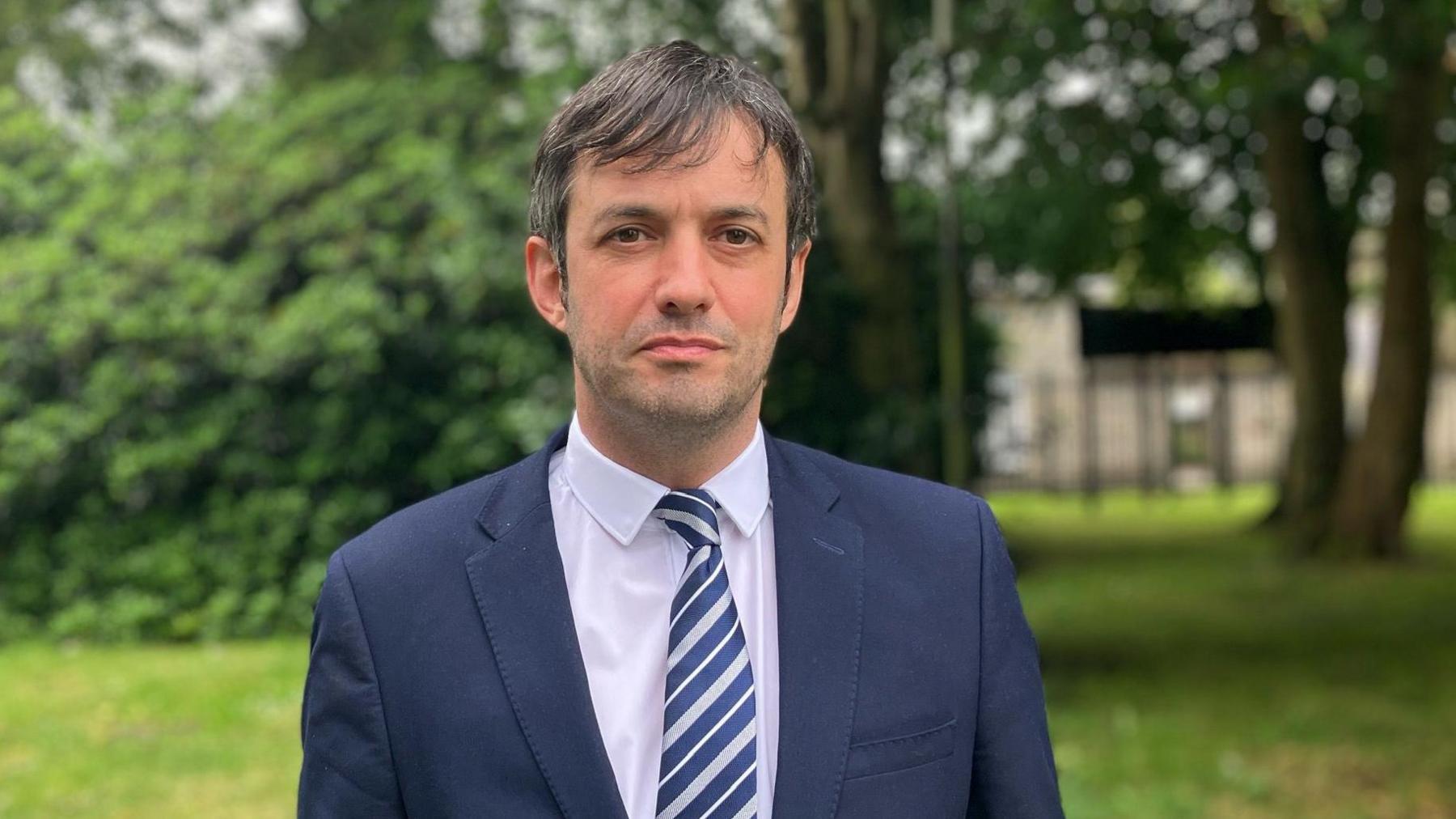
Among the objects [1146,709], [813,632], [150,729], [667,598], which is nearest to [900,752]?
[813,632]

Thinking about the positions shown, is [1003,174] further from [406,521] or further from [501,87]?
[406,521]

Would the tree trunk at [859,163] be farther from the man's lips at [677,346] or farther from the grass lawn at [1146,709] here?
the man's lips at [677,346]

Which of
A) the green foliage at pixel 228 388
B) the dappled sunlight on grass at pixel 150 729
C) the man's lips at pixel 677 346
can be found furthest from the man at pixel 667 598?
the green foliage at pixel 228 388

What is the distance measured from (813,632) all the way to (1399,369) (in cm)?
1476

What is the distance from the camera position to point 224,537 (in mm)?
11461

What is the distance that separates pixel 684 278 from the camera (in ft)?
6.15

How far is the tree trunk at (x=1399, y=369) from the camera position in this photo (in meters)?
14.6

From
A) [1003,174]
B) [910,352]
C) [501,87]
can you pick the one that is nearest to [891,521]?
[910,352]

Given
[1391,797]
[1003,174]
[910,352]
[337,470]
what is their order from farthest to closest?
[1003,174]
[337,470]
[910,352]
[1391,797]

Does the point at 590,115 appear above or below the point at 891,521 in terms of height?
above

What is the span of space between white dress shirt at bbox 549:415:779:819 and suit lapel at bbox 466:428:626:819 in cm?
4

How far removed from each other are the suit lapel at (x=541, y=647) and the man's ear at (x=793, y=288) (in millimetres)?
385

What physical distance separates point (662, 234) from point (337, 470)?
9932mm

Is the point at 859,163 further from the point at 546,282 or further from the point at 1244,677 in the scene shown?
the point at 546,282
